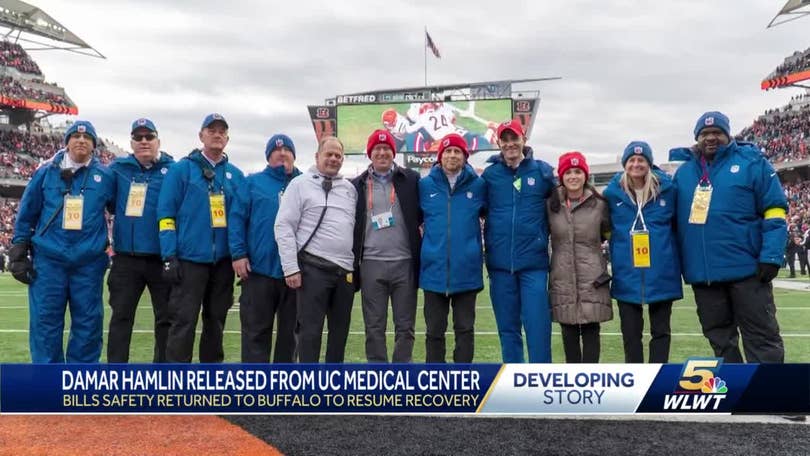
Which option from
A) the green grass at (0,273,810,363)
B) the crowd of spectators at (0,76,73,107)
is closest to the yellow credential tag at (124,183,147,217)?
the green grass at (0,273,810,363)

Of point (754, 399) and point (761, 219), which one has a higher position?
point (761, 219)

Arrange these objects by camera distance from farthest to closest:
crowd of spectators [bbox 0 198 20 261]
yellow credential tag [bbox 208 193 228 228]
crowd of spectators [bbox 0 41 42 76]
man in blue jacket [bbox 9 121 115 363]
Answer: crowd of spectators [bbox 0 41 42 76]
crowd of spectators [bbox 0 198 20 261]
yellow credential tag [bbox 208 193 228 228]
man in blue jacket [bbox 9 121 115 363]

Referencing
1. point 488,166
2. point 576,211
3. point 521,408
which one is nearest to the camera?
point 521,408

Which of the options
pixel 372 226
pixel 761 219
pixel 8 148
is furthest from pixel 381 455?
pixel 8 148

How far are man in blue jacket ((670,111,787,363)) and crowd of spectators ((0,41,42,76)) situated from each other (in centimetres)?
5332

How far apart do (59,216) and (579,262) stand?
3.39 metres

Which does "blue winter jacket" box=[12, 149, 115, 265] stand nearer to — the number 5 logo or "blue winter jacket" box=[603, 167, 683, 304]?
"blue winter jacket" box=[603, 167, 683, 304]

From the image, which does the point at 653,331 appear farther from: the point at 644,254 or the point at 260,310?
the point at 260,310

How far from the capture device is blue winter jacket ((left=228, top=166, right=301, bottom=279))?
14.0ft

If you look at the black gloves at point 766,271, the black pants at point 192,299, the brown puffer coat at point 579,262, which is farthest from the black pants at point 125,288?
the black gloves at point 766,271

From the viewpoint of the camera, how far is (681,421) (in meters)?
3.58

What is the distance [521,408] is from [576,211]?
4.70 feet

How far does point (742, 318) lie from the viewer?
12.6 ft

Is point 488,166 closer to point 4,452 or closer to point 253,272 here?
point 253,272
